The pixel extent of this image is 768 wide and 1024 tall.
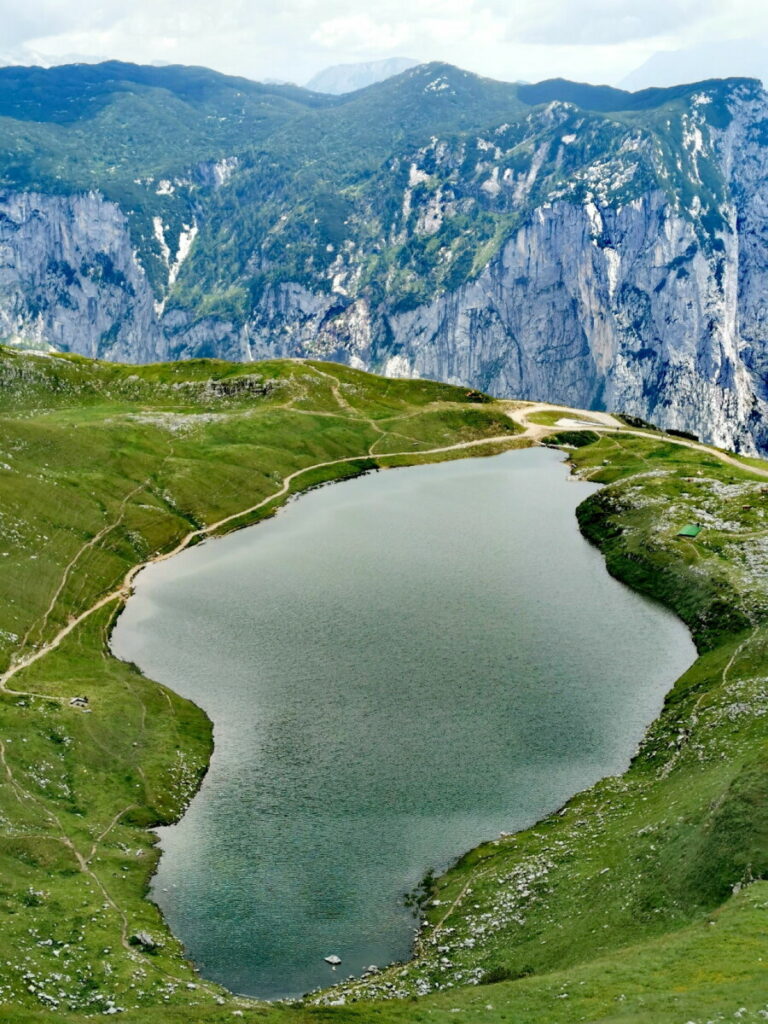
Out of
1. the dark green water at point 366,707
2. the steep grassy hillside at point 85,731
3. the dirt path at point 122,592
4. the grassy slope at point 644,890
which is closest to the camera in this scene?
the grassy slope at point 644,890

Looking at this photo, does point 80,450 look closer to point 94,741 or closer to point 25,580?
point 25,580

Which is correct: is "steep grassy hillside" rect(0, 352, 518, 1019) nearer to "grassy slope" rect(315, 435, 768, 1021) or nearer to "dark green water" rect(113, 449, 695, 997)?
"dark green water" rect(113, 449, 695, 997)

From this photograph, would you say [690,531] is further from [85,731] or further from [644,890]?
[85,731]

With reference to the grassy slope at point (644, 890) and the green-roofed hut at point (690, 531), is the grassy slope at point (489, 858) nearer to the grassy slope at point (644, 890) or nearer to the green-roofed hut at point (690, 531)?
the grassy slope at point (644, 890)

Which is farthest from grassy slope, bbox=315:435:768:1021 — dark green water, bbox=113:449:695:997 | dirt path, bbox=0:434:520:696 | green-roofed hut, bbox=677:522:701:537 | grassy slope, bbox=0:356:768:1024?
dirt path, bbox=0:434:520:696

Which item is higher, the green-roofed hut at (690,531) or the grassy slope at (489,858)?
the green-roofed hut at (690,531)

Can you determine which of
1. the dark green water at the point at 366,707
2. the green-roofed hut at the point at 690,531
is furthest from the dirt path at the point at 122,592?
the green-roofed hut at the point at 690,531

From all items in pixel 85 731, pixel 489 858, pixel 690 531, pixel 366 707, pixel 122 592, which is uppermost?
pixel 690 531

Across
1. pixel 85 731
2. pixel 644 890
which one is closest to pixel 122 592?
pixel 85 731
